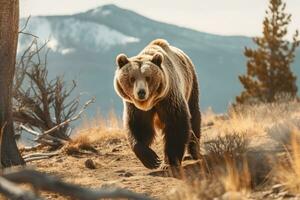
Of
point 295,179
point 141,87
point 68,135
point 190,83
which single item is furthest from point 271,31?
point 295,179

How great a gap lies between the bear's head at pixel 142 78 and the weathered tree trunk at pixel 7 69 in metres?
1.26

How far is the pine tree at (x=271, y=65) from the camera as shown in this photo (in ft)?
83.4

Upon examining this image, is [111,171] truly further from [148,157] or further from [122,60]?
[122,60]

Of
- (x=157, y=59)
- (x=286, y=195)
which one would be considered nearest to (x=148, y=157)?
(x=157, y=59)

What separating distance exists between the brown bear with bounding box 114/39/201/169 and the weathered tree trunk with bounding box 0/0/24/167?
1251 millimetres

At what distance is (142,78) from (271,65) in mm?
19803

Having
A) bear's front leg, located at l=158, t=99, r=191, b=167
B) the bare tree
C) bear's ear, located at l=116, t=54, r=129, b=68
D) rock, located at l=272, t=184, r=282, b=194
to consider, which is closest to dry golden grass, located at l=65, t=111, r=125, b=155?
the bare tree

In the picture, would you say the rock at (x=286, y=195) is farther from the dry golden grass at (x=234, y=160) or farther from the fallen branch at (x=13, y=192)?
the fallen branch at (x=13, y=192)

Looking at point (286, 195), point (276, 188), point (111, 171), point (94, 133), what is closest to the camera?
point (286, 195)

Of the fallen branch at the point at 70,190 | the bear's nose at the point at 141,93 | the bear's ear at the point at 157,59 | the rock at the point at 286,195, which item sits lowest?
the rock at the point at 286,195

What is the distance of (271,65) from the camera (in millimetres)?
26000

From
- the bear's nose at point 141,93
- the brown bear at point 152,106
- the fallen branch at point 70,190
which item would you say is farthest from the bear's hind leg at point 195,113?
the fallen branch at point 70,190

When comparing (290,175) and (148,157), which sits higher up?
(148,157)

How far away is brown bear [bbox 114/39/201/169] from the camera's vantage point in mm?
6953
